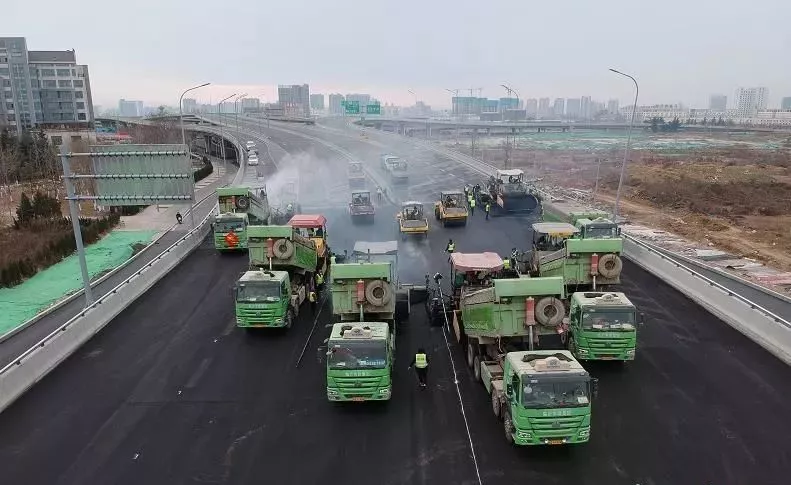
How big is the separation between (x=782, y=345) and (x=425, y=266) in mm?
14885

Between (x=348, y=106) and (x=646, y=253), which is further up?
(x=348, y=106)

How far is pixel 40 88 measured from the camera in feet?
343

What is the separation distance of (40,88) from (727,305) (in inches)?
4762

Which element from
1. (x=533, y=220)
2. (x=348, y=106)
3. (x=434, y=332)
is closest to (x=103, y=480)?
(x=434, y=332)

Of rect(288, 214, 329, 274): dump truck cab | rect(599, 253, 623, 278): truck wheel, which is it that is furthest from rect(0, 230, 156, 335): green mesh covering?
rect(599, 253, 623, 278): truck wheel

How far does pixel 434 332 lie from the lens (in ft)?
64.7

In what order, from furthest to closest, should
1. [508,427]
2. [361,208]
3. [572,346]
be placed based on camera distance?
1. [361,208]
2. [572,346]
3. [508,427]

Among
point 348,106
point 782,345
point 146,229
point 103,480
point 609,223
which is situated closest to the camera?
point 103,480

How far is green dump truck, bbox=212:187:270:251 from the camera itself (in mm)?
31688

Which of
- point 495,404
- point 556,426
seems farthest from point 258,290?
point 556,426

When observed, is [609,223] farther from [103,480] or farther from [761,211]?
[761,211]

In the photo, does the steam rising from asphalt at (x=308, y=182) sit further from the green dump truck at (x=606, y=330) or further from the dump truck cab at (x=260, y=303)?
the green dump truck at (x=606, y=330)

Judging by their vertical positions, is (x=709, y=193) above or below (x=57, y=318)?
above

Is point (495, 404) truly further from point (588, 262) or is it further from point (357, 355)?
point (588, 262)
